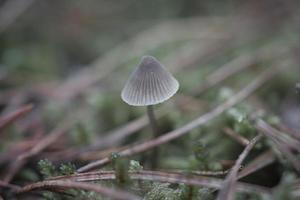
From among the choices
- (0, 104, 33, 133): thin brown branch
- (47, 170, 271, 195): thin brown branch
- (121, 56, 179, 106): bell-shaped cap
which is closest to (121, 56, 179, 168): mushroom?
(121, 56, 179, 106): bell-shaped cap

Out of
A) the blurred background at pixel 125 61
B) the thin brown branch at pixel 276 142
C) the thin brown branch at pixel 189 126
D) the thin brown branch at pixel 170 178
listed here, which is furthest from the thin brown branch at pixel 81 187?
the thin brown branch at pixel 276 142

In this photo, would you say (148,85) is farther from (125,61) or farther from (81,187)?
(125,61)

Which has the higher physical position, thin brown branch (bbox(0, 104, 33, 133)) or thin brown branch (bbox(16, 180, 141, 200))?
thin brown branch (bbox(0, 104, 33, 133))

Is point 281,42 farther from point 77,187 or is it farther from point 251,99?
point 77,187

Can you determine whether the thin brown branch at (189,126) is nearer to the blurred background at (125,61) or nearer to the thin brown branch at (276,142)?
the blurred background at (125,61)

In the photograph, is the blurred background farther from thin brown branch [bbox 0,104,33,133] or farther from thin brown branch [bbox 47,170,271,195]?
thin brown branch [bbox 47,170,271,195]

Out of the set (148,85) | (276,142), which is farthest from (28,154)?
(276,142)

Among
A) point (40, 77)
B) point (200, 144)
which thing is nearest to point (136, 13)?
point (40, 77)
